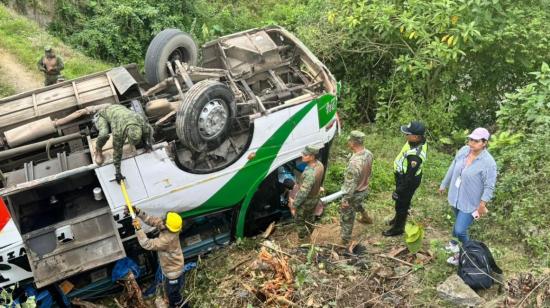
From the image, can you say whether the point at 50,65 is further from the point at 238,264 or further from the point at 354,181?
the point at 354,181

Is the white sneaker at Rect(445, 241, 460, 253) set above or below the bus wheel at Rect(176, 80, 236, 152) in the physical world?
below

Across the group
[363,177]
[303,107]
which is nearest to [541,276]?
[363,177]

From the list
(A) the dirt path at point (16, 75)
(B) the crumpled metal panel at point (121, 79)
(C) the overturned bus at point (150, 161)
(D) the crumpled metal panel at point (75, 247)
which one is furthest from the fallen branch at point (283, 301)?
(A) the dirt path at point (16, 75)

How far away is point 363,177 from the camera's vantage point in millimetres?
5121

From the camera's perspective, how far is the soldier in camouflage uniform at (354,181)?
16.2ft

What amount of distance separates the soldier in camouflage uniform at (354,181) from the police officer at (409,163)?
32 cm

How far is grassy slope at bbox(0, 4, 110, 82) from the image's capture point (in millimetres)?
9758

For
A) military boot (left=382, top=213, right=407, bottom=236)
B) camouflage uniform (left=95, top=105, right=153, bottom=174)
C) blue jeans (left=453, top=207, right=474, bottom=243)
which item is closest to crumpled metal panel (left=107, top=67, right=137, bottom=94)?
camouflage uniform (left=95, top=105, right=153, bottom=174)

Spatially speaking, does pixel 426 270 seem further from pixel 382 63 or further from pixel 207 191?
pixel 382 63

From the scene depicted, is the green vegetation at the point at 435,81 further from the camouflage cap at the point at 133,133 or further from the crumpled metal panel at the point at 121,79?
the crumpled metal panel at the point at 121,79

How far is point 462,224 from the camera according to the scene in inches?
187

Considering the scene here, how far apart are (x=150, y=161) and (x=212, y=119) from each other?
2.43ft

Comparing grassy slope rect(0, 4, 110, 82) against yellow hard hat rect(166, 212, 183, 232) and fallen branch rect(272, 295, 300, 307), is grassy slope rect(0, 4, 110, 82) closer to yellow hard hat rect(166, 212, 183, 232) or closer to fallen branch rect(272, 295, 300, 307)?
yellow hard hat rect(166, 212, 183, 232)

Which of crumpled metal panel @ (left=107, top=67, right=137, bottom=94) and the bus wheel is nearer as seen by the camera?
the bus wheel
